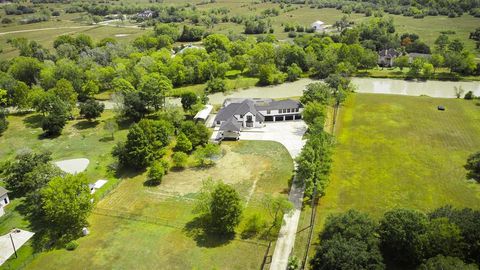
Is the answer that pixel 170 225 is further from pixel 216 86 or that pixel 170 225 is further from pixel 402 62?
pixel 402 62

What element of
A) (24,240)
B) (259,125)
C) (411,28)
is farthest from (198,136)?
(411,28)

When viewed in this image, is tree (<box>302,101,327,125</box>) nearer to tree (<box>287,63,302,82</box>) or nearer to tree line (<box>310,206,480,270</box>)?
tree line (<box>310,206,480,270</box>)

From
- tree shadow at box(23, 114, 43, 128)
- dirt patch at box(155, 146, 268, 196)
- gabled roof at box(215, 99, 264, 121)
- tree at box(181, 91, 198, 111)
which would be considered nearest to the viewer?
dirt patch at box(155, 146, 268, 196)

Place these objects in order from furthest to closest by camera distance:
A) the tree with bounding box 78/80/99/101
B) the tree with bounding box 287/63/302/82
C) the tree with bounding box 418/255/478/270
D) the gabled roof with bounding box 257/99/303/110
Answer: the tree with bounding box 287/63/302/82 → the tree with bounding box 78/80/99/101 → the gabled roof with bounding box 257/99/303/110 → the tree with bounding box 418/255/478/270

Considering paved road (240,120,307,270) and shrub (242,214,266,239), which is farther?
shrub (242,214,266,239)

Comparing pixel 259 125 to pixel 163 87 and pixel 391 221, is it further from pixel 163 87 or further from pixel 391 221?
pixel 391 221

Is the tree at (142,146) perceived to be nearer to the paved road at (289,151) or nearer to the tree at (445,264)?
the paved road at (289,151)

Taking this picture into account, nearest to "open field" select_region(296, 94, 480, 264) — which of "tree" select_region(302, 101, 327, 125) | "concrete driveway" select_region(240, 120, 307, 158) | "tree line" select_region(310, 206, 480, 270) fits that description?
"tree" select_region(302, 101, 327, 125)

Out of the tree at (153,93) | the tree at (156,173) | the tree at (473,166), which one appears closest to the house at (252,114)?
the tree at (153,93)
